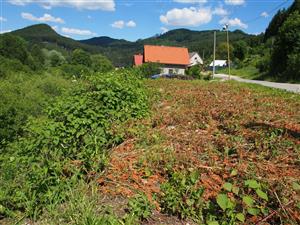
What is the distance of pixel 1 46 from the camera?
7100 centimetres

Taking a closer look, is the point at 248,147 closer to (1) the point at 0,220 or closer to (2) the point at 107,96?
(2) the point at 107,96

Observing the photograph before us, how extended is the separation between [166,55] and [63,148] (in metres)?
63.2

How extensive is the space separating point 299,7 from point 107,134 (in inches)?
2389

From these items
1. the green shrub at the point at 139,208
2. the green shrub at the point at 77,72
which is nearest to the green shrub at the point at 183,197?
the green shrub at the point at 139,208

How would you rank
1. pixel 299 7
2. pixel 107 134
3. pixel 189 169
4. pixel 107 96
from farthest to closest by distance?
pixel 299 7
pixel 107 96
pixel 107 134
pixel 189 169

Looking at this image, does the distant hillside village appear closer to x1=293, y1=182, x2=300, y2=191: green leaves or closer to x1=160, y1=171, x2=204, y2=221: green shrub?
x1=160, y1=171, x2=204, y2=221: green shrub

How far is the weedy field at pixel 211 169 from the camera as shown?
315 cm

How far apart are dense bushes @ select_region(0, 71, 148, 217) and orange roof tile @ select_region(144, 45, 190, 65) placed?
5878cm

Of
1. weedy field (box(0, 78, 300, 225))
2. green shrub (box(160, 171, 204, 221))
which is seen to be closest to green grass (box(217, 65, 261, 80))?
weedy field (box(0, 78, 300, 225))

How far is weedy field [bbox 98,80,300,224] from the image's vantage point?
10.3ft

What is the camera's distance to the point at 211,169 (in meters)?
3.95

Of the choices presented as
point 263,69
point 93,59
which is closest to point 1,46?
point 93,59

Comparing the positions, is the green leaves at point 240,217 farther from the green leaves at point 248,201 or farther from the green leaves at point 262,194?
the green leaves at point 262,194

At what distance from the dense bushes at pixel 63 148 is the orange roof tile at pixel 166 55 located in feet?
193
